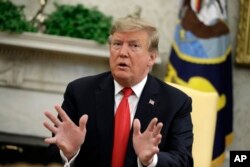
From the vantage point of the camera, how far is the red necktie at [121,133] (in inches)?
66.4

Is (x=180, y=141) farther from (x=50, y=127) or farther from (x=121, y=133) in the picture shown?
(x=50, y=127)

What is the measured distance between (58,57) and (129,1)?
0.84 m

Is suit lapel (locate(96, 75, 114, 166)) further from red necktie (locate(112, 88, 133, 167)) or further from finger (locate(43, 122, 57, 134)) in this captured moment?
finger (locate(43, 122, 57, 134))

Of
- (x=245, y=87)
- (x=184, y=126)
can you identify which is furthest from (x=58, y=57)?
(x=184, y=126)

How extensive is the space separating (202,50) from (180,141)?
83.0 inches

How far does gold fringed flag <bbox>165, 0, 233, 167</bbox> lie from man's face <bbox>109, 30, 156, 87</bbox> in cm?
202

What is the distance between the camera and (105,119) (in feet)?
5.70

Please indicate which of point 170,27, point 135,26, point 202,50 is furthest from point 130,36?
point 170,27

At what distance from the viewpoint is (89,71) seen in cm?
404

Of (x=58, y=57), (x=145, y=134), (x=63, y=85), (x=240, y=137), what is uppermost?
(x=145, y=134)

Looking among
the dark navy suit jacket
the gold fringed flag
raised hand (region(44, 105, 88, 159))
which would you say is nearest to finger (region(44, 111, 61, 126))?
raised hand (region(44, 105, 88, 159))

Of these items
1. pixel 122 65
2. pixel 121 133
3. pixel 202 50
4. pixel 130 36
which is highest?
pixel 130 36

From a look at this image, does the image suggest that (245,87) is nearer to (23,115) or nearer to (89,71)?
(89,71)

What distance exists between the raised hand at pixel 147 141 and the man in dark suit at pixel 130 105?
10 cm
